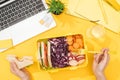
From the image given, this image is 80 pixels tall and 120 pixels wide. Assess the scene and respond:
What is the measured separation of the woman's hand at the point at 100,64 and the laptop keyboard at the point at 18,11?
1.01 ft

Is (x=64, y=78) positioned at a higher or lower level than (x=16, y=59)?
lower

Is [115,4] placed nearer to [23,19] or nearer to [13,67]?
[23,19]

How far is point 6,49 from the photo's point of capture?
1415mm

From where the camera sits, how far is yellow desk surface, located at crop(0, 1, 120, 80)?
1396 mm

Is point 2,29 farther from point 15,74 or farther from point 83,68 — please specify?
point 83,68

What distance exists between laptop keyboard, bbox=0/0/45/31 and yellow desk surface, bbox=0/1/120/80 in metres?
0.09

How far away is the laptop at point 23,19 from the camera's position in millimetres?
1404

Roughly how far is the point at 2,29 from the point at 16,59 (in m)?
0.15

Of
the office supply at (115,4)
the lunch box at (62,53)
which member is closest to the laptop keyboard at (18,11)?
the lunch box at (62,53)

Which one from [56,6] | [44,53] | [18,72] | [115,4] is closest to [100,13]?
[115,4]

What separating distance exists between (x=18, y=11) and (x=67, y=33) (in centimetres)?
23

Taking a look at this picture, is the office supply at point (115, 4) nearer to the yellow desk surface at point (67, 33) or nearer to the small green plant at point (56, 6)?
the yellow desk surface at point (67, 33)

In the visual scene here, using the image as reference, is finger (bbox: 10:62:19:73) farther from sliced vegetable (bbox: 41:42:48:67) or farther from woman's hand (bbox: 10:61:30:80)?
sliced vegetable (bbox: 41:42:48:67)

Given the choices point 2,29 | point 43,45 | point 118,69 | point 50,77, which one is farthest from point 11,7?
point 118,69
